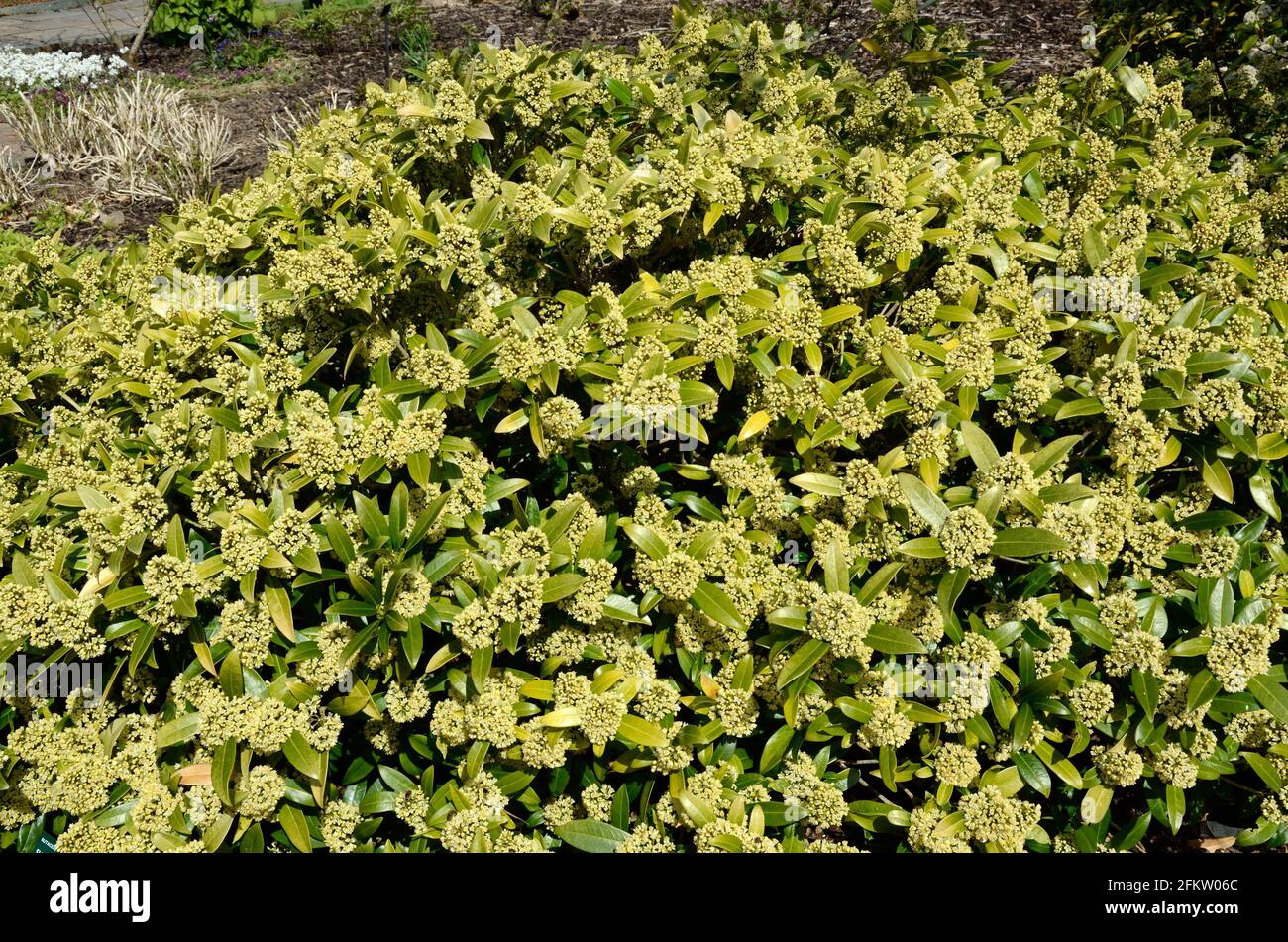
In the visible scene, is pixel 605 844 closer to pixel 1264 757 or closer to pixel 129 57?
pixel 1264 757

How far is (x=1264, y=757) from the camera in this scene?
2611mm

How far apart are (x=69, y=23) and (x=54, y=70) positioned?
2.97 m

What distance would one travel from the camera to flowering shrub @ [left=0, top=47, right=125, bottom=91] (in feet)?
29.0

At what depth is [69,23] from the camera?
443 inches

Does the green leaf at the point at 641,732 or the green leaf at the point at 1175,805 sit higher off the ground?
the green leaf at the point at 641,732

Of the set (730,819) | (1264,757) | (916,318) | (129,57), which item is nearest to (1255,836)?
(1264,757)

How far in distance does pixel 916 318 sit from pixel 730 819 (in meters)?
1.67

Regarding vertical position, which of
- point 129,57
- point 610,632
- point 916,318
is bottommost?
point 610,632

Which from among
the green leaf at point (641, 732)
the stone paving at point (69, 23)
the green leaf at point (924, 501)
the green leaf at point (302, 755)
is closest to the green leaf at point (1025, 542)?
the green leaf at point (924, 501)

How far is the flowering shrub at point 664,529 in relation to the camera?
2.45 meters

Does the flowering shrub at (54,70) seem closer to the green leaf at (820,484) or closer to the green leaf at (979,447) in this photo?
the green leaf at (820,484)

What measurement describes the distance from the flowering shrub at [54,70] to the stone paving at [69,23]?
0.76m

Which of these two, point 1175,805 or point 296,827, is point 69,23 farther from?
point 1175,805

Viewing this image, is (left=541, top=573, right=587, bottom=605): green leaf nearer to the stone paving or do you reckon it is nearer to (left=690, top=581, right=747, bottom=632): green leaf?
(left=690, top=581, right=747, bottom=632): green leaf
